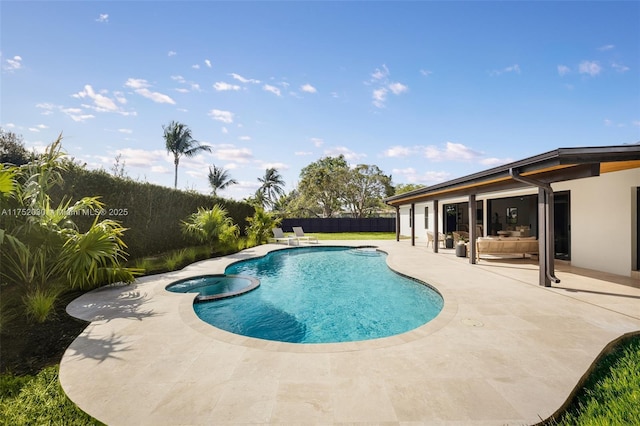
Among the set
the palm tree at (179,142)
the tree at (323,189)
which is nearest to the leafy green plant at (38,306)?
the tree at (323,189)

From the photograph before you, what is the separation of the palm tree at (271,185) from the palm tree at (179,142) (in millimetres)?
10824

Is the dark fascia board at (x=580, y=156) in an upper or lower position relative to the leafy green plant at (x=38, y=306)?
upper

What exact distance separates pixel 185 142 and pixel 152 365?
37.4 m

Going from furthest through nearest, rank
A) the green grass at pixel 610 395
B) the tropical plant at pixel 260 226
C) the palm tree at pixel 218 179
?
the palm tree at pixel 218 179 → the tropical plant at pixel 260 226 → the green grass at pixel 610 395

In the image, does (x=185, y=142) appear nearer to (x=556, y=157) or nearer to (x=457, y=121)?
(x=457, y=121)

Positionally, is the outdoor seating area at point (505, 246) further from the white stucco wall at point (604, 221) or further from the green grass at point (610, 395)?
the green grass at point (610, 395)

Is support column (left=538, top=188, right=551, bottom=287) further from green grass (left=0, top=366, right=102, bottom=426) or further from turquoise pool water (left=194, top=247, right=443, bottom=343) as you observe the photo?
green grass (left=0, top=366, right=102, bottom=426)

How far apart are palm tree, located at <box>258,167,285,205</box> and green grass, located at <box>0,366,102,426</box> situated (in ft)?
138

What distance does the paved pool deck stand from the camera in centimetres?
260

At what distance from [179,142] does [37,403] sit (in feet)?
123

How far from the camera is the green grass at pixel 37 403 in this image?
2.60m

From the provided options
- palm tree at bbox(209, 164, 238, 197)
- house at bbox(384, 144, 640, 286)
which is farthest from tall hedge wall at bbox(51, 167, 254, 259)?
palm tree at bbox(209, 164, 238, 197)

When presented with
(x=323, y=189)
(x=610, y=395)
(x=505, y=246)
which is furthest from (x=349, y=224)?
(x=610, y=395)

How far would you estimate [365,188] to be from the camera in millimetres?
38094
